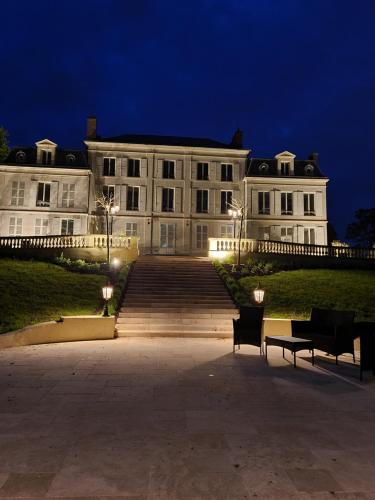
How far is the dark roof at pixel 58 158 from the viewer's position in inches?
1208

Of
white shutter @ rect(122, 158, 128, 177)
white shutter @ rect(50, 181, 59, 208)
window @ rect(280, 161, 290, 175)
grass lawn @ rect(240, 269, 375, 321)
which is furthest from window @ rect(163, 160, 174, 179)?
grass lawn @ rect(240, 269, 375, 321)

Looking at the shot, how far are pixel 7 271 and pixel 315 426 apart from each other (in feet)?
53.5

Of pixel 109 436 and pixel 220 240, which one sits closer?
pixel 109 436

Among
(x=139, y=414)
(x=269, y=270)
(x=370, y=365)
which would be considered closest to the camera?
(x=139, y=414)

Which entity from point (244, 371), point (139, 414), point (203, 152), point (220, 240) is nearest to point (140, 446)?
point (139, 414)

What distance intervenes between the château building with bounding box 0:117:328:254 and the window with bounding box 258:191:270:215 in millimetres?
Result: 83

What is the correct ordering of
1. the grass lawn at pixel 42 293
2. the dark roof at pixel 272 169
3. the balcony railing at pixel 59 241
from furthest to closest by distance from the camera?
the dark roof at pixel 272 169 → the balcony railing at pixel 59 241 → the grass lawn at pixel 42 293

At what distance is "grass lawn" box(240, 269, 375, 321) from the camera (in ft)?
47.0

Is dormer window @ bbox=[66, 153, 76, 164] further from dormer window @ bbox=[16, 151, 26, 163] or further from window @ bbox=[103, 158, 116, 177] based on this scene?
dormer window @ bbox=[16, 151, 26, 163]

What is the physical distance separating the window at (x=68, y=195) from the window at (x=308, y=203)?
1907cm

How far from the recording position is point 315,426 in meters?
4.62

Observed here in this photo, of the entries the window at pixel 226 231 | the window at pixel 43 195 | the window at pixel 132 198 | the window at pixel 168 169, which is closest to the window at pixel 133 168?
the window at pixel 132 198

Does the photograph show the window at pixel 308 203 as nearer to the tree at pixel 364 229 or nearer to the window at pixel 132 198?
the window at pixel 132 198

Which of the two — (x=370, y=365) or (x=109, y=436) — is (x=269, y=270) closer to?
(x=370, y=365)
